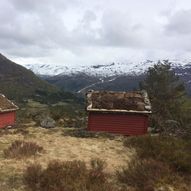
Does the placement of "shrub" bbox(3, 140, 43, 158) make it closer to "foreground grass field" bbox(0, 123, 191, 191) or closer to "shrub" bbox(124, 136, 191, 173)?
"foreground grass field" bbox(0, 123, 191, 191)

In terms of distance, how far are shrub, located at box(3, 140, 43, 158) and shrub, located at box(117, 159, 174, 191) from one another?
17.3 feet

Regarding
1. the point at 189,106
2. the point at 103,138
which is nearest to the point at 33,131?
the point at 103,138

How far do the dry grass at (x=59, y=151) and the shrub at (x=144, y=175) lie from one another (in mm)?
1439

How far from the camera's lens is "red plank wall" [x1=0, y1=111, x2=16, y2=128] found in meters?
34.7

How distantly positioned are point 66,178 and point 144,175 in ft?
9.75

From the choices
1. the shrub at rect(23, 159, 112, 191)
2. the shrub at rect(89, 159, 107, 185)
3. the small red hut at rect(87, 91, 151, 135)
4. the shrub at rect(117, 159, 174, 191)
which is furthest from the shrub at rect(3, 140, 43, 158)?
the small red hut at rect(87, 91, 151, 135)

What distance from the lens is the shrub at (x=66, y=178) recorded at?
14430 mm

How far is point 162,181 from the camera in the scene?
50.3 feet

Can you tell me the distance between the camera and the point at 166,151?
19.9m

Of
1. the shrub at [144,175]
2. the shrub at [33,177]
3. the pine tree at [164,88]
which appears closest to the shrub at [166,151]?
the shrub at [144,175]

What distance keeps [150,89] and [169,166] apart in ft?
108

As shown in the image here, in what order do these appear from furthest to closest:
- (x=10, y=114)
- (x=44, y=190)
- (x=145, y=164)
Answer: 1. (x=10, y=114)
2. (x=145, y=164)
3. (x=44, y=190)

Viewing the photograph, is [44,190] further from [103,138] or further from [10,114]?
[10,114]

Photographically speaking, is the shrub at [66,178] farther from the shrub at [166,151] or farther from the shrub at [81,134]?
the shrub at [81,134]
